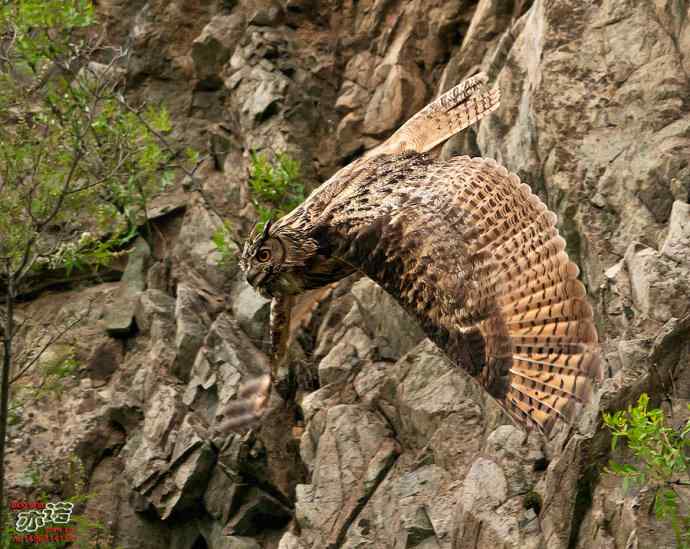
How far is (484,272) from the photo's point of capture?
6422 millimetres

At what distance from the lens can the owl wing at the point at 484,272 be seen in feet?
A: 19.9

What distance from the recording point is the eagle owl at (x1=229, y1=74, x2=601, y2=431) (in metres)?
6.07

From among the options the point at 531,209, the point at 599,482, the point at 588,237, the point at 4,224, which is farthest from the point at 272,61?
the point at 599,482

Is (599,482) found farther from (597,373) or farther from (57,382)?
(57,382)

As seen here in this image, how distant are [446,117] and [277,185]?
316cm

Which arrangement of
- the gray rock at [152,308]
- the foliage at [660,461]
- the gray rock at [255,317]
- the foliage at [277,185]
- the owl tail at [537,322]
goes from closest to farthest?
the foliage at [660,461] → the owl tail at [537,322] → the gray rock at [255,317] → the foliage at [277,185] → the gray rock at [152,308]

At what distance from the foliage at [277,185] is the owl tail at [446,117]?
2.99 m

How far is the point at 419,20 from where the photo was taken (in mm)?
10883

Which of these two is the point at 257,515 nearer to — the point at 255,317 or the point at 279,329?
A: the point at 255,317

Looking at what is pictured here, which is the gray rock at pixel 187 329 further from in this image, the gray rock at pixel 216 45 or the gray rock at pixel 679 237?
the gray rock at pixel 679 237

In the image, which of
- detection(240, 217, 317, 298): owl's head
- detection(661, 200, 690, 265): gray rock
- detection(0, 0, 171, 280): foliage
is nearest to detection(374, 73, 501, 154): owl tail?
detection(240, 217, 317, 298): owl's head

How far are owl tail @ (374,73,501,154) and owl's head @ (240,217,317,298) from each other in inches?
39.6

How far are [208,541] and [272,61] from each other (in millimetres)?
4574

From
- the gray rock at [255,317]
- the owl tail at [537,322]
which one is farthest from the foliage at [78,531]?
the owl tail at [537,322]
